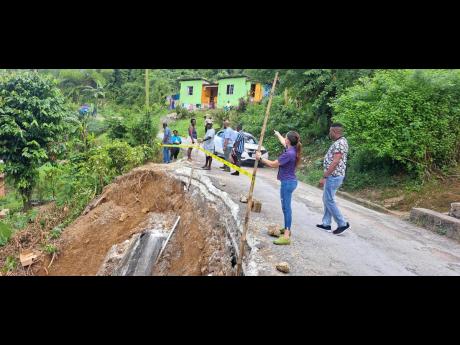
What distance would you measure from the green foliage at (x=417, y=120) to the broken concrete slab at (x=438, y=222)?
89.6 inches

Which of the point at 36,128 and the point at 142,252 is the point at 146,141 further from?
the point at 142,252

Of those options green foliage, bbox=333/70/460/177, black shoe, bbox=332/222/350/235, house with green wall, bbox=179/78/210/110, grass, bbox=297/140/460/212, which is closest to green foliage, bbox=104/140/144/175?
grass, bbox=297/140/460/212

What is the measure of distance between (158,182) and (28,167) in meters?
5.93

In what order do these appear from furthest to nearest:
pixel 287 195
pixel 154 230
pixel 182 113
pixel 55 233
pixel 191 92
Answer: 1. pixel 191 92
2. pixel 182 113
3. pixel 55 233
4. pixel 154 230
5. pixel 287 195

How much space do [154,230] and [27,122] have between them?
7288 mm

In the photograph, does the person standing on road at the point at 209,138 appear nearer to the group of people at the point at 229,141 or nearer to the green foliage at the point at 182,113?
the group of people at the point at 229,141

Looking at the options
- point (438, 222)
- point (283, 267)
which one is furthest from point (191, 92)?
point (283, 267)

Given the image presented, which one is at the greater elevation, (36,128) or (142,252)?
(36,128)

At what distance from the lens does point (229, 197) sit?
743 centimetres

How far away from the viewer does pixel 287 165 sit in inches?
203

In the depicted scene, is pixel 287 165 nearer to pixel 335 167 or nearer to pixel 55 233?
pixel 335 167

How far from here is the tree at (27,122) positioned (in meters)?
12.1

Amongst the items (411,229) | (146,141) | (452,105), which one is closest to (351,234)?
(411,229)

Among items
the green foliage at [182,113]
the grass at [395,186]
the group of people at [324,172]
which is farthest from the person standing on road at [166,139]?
the green foliage at [182,113]
